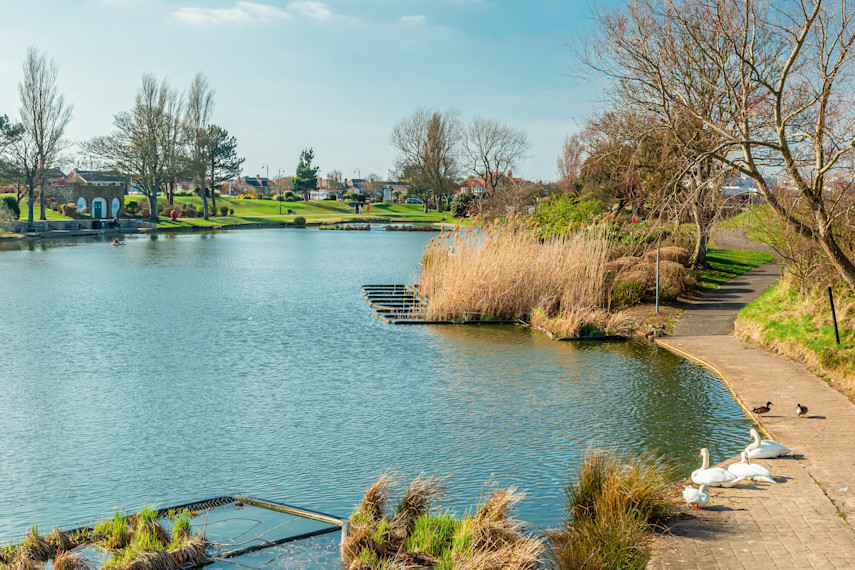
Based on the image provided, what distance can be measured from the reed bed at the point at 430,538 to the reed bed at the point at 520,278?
12.8 m

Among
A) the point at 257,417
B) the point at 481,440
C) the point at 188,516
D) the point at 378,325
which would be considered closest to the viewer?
the point at 188,516

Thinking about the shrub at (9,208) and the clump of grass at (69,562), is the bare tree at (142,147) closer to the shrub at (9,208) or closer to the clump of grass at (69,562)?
the shrub at (9,208)

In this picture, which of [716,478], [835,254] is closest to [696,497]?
[716,478]

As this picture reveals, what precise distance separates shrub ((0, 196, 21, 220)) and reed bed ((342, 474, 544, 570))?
6795 centimetres

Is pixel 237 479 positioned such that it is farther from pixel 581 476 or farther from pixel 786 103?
pixel 786 103

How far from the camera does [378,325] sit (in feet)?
69.7

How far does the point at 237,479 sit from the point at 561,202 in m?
20.9

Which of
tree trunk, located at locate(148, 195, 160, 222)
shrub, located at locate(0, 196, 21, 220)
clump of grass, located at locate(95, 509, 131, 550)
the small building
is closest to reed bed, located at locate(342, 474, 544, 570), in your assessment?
clump of grass, located at locate(95, 509, 131, 550)

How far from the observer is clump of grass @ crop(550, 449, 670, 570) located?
265 inches

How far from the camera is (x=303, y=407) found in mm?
12719

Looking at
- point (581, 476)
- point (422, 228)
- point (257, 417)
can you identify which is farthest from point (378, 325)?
point (422, 228)

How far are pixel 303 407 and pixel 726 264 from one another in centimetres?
2171

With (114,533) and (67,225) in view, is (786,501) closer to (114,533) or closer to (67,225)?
(114,533)

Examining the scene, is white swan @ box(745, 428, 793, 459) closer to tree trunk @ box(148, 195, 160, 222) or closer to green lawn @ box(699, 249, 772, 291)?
green lawn @ box(699, 249, 772, 291)
